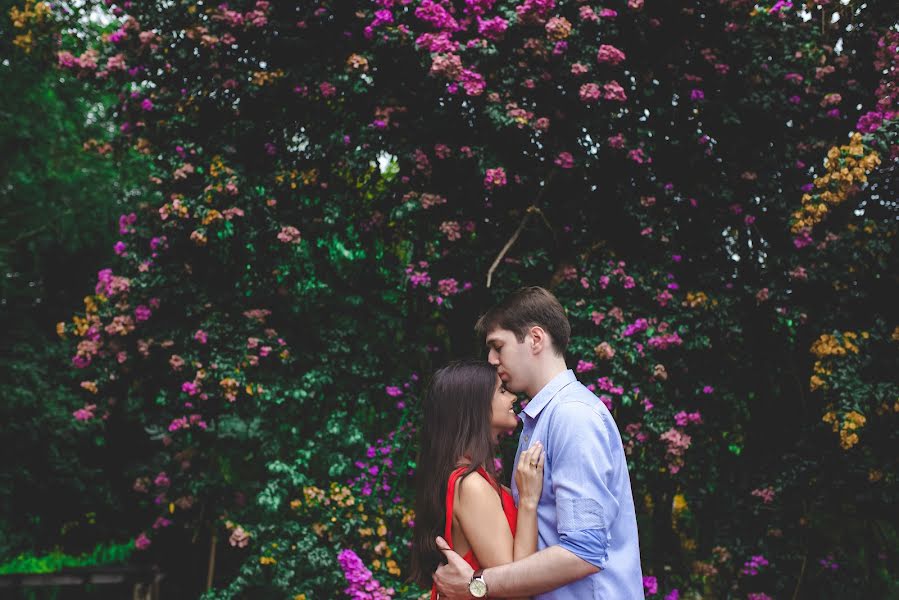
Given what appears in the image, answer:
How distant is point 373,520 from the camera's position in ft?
19.2

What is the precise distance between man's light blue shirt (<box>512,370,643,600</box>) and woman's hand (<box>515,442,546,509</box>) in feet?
0.07

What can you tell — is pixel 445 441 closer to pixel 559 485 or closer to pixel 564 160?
pixel 559 485

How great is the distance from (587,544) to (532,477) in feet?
0.85

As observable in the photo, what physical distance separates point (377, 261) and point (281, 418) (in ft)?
4.85

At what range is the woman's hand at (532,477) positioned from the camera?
2.29m

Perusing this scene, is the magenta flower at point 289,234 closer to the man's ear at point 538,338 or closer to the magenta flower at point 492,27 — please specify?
the magenta flower at point 492,27

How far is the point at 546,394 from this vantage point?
93.9 inches

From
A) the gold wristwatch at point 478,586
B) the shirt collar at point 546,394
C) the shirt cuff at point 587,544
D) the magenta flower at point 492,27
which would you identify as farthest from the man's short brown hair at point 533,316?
the magenta flower at point 492,27

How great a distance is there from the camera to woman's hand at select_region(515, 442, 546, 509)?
229 centimetres

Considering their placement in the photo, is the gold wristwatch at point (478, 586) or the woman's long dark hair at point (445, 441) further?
the woman's long dark hair at point (445, 441)

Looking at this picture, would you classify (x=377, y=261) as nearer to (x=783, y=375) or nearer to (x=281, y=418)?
(x=281, y=418)

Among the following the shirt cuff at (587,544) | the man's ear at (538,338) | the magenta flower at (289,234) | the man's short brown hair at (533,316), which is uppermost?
the magenta flower at (289,234)

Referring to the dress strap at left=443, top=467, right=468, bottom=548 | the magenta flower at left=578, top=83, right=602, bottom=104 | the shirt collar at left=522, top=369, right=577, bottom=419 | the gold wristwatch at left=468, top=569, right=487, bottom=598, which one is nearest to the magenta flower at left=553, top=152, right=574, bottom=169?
the magenta flower at left=578, top=83, right=602, bottom=104

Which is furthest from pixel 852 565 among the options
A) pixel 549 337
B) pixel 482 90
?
pixel 549 337
